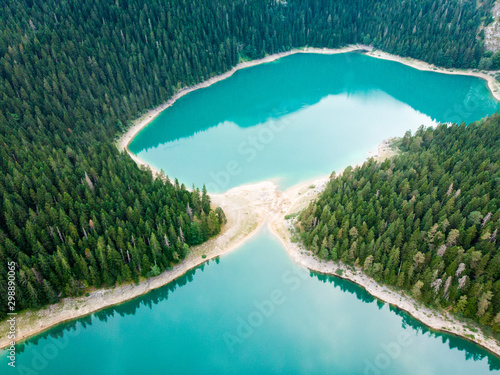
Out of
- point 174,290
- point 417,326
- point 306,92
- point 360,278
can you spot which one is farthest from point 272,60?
point 417,326

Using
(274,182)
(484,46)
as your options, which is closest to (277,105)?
(274,182)

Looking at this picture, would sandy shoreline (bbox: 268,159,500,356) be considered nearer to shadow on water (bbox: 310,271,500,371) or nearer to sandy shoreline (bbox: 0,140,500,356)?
sandy shoreline (bbox: 0,140,500,356)

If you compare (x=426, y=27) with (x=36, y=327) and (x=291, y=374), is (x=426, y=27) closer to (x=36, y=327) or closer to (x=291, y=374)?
(x=291, y=374)

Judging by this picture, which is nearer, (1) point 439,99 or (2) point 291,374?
(2) point 291,374

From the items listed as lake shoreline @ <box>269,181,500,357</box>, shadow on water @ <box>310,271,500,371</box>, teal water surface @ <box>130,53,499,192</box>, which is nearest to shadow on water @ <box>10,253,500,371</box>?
shadow on water @ <box>310,271,500,371</box>

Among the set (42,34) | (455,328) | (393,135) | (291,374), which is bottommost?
(291,374)

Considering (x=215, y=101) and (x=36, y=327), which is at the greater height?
(x=215, y=101)
